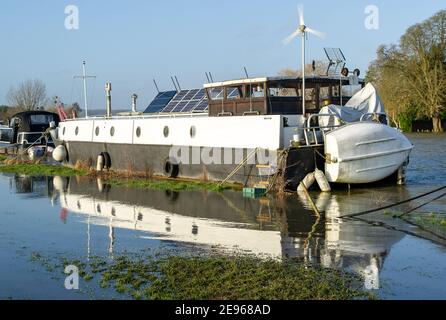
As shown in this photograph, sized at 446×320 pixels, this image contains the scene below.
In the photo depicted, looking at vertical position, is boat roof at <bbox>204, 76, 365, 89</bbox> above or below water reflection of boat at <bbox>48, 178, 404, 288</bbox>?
above

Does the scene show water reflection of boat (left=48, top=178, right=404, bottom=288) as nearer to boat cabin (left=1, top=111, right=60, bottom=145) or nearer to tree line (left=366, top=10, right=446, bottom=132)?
boat cabin (left=1, top=111, right=60, bottom=145)

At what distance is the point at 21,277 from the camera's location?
9.34 m

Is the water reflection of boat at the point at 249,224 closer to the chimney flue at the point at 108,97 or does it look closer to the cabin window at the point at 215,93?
the cabin window at the point at 215,93

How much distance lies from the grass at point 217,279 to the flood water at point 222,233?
17.3 inches

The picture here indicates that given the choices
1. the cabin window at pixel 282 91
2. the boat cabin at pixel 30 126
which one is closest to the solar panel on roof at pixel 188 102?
the cabin window at pixel 282 91

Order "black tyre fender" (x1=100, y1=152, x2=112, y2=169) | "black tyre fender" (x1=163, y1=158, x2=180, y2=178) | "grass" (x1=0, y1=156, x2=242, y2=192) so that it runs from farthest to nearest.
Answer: "black tyre fender" (x1=100, y1=152, x2=112, y2=169), "black tyre fender" (x1=163, y1=158, x2=180, y2=178), "grass" (x1=0, y1=156, x2=242, y2=192)

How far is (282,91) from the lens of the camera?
21.5 meters

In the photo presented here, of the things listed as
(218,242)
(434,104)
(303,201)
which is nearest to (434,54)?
(434,104)

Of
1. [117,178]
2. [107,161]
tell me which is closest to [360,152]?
[117,178]

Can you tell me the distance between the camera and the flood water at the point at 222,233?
9.09m

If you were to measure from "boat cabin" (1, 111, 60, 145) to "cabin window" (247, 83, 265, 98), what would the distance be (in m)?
24.6

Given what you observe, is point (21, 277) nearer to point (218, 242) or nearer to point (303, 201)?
→ point (218, 242)

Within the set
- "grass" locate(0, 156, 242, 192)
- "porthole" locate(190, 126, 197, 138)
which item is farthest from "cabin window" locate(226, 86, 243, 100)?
"grass" locate(0, 156, 242, 192)

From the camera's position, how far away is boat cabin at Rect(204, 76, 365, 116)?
2075cm
